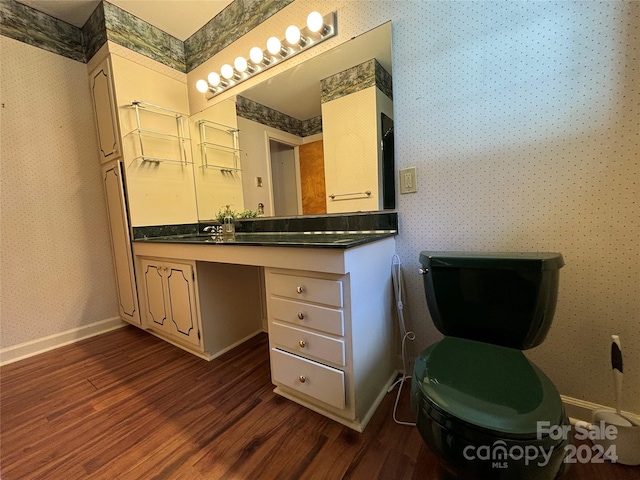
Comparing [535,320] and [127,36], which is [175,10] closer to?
[127,36]

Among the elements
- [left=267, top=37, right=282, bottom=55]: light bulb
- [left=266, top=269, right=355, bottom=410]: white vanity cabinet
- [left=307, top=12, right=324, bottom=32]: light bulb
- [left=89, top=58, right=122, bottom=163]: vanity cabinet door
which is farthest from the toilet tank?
[left=89, top=58, right=122, bottom=163]: vanity cabinet door

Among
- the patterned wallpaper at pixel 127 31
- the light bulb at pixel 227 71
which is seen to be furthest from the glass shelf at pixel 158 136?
the light bulb at pixel 227 71

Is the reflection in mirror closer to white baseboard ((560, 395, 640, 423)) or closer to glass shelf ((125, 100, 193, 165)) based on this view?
glass shelf ((125, 100, 193, 165))

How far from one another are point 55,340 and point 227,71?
2416 mm

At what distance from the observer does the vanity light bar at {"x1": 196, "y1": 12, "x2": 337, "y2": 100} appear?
4.66 feet

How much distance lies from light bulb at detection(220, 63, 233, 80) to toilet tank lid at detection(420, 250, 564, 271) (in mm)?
1857

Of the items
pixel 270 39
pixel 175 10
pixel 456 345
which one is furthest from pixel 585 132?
pixel 175 10

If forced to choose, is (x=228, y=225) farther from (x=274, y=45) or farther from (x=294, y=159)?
(x=274, y=45)

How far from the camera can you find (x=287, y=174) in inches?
68.4

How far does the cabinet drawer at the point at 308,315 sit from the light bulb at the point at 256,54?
1.56 metres

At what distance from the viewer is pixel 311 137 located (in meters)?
1.59

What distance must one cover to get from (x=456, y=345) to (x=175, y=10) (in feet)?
9.10

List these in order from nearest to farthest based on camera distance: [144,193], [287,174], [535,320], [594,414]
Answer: [535,320] → [594,414] → [287,174] → [144,193]

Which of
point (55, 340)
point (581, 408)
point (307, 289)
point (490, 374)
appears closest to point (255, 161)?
point (307, 289)
